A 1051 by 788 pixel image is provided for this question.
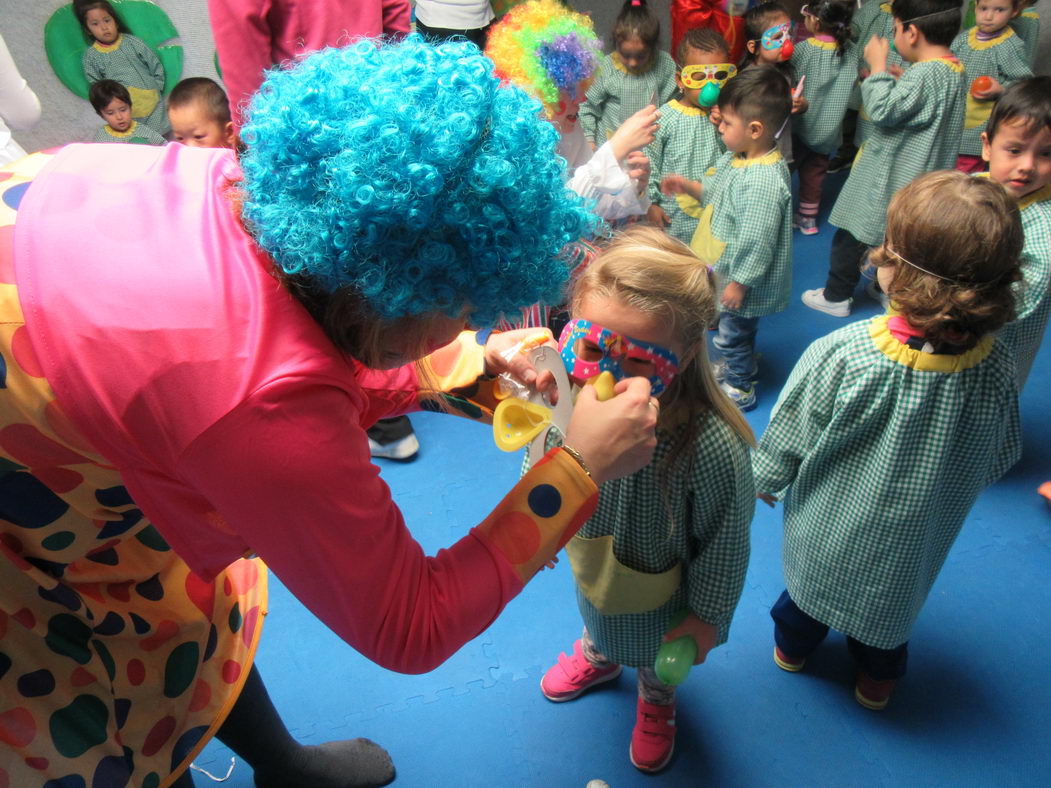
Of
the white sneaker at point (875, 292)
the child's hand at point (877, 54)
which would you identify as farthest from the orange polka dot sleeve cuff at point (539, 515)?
the child's hand at point (877, 54)

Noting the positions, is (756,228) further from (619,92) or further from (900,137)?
(619,92)

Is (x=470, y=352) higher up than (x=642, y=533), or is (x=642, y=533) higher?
(x=470, y=352)

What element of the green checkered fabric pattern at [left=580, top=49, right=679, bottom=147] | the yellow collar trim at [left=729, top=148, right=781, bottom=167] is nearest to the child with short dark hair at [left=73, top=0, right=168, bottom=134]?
the green checkered fabric pattern at [left=580, top=49, right=679, bottom=147]

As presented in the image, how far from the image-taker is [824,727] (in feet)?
5.91

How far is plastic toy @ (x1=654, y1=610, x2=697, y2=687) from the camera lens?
1417mm

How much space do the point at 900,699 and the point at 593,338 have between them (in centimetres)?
138

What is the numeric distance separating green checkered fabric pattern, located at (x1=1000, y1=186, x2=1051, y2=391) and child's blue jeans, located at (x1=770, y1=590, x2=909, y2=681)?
850mm

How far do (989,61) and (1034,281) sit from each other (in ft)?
7.75

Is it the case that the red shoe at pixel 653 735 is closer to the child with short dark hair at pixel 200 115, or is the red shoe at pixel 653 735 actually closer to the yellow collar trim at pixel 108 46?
the child with short dark hair at pixel 200 115

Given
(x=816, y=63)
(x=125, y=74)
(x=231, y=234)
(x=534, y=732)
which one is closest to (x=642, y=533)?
(x=534, y=732)

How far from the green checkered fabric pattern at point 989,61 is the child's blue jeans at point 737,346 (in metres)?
1.80

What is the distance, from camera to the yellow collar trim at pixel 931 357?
1.45 m

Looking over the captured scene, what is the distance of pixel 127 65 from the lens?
3.84 metres

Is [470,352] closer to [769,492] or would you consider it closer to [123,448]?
[123,448]
